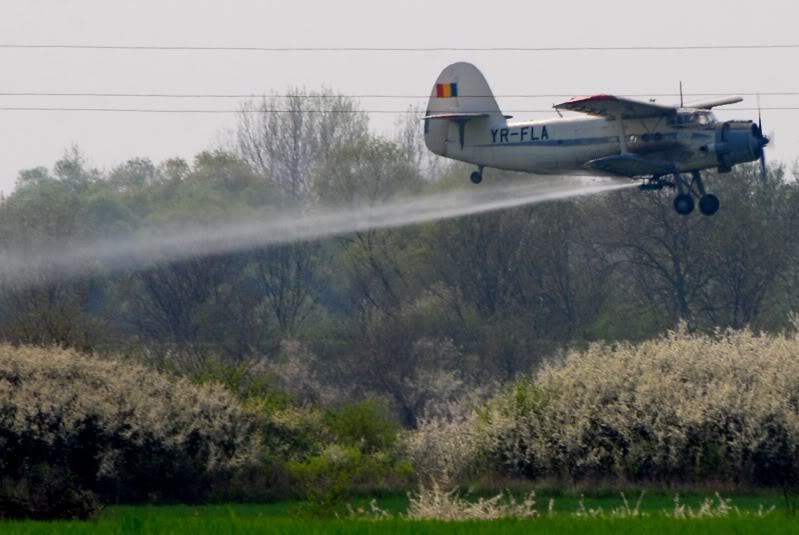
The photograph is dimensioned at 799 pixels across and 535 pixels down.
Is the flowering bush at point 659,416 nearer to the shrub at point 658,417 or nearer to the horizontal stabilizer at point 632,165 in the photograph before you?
the shrub at point 658,417

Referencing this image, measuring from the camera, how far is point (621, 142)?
30984 millimetres

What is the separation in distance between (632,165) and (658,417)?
6.69 meters

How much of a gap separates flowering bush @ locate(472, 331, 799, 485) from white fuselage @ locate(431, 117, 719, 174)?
4191 millimetres

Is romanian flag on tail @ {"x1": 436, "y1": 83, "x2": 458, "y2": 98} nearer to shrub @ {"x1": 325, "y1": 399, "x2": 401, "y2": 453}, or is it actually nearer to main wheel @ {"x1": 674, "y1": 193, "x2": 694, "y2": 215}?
main wheel @ {"x1": 674, "y1": 193, "x2": 694, "y2": 215}

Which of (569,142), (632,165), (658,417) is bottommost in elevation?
(658,417)

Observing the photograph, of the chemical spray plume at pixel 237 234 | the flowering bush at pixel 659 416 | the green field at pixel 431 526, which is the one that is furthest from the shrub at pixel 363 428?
the chemical spray plume at pixel 237 234

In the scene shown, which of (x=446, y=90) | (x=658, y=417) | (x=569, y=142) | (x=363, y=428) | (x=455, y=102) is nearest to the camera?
(x=658, y=417)

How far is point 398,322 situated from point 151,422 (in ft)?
78.3

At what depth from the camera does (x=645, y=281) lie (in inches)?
2052

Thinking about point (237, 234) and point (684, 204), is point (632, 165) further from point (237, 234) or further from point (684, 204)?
point (237, 234)

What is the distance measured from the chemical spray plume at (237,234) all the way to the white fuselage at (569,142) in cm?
955

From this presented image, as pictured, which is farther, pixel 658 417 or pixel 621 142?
pixel 621 142

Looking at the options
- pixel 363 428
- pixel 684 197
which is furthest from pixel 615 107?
pixel 363 428

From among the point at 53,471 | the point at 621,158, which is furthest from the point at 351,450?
the point at 621,158
